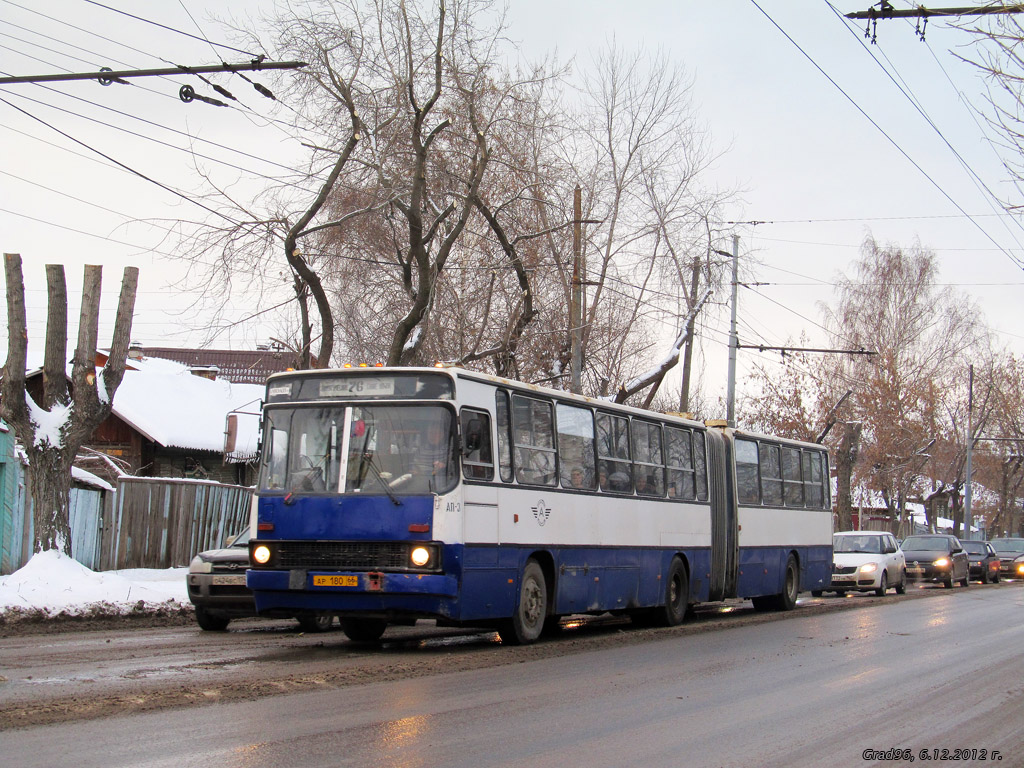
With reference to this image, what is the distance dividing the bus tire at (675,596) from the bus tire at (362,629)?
5563mm

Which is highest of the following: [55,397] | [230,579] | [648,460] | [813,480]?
[55,397]

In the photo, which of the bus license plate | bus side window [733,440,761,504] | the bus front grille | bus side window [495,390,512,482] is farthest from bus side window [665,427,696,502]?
the bus license plate

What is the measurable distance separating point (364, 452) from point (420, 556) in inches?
53.2

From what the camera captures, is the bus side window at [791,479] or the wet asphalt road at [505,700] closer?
the wet asphalt road at [505,700]

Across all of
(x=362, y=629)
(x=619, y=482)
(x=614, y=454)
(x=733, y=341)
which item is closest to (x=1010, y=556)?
(x=733, y=341)

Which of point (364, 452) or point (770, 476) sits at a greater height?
point (770, 476)

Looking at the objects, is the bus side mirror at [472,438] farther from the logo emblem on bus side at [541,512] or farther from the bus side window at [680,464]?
the bus side window at [680,464]

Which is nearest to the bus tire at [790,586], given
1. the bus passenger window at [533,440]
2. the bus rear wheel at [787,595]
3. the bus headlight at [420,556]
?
the bus rear wheel at [787,595]

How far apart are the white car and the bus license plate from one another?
17715mm

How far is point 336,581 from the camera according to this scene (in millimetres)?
12383

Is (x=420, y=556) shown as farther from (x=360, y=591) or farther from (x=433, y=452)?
(x=433, y=452)

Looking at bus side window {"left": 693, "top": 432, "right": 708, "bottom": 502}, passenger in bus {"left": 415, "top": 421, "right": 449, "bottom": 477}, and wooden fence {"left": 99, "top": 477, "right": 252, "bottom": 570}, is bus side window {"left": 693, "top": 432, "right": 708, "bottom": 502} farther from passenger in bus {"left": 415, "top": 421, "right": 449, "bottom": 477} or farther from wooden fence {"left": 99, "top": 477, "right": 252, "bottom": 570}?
wooden fence {"left": 99, "top": 477, "right": 252, "bottom": 570}

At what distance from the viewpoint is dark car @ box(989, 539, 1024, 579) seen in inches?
1725

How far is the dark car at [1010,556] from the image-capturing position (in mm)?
A: 43812
